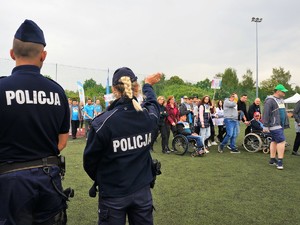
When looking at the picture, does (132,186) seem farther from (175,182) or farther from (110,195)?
(175,182)

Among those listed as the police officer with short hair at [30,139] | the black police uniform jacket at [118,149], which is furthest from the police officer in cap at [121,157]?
the police officer with short hair at [30,139]

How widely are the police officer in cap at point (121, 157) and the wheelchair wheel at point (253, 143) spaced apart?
749 cm

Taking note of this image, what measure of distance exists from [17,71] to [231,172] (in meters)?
5.71

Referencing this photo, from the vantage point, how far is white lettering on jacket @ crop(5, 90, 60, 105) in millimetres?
1923

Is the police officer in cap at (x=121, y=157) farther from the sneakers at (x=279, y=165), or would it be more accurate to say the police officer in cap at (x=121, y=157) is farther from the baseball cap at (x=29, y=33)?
the sneakers at (x=279, y=165)

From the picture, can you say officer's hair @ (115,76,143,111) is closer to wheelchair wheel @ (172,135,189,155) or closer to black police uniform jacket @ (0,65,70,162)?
black police uniform jacket @ (0,65,70,162)

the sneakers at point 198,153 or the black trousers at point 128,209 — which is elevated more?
the black trousers at point 128,209

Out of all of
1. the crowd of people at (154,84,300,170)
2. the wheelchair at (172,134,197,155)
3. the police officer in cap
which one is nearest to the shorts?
the crowd of people at (154,84,300,170)

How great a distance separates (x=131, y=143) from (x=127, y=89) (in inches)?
16.6

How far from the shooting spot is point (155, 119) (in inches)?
103

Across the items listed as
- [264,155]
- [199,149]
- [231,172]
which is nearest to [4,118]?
[231,172]

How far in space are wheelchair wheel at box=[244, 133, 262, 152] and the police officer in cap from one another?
24.6 feet

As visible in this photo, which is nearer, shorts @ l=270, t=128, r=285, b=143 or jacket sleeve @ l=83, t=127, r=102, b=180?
jacket sleeve @ l=83, t=127, r=102, b=180

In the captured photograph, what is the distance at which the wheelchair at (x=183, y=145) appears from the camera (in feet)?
29.5
